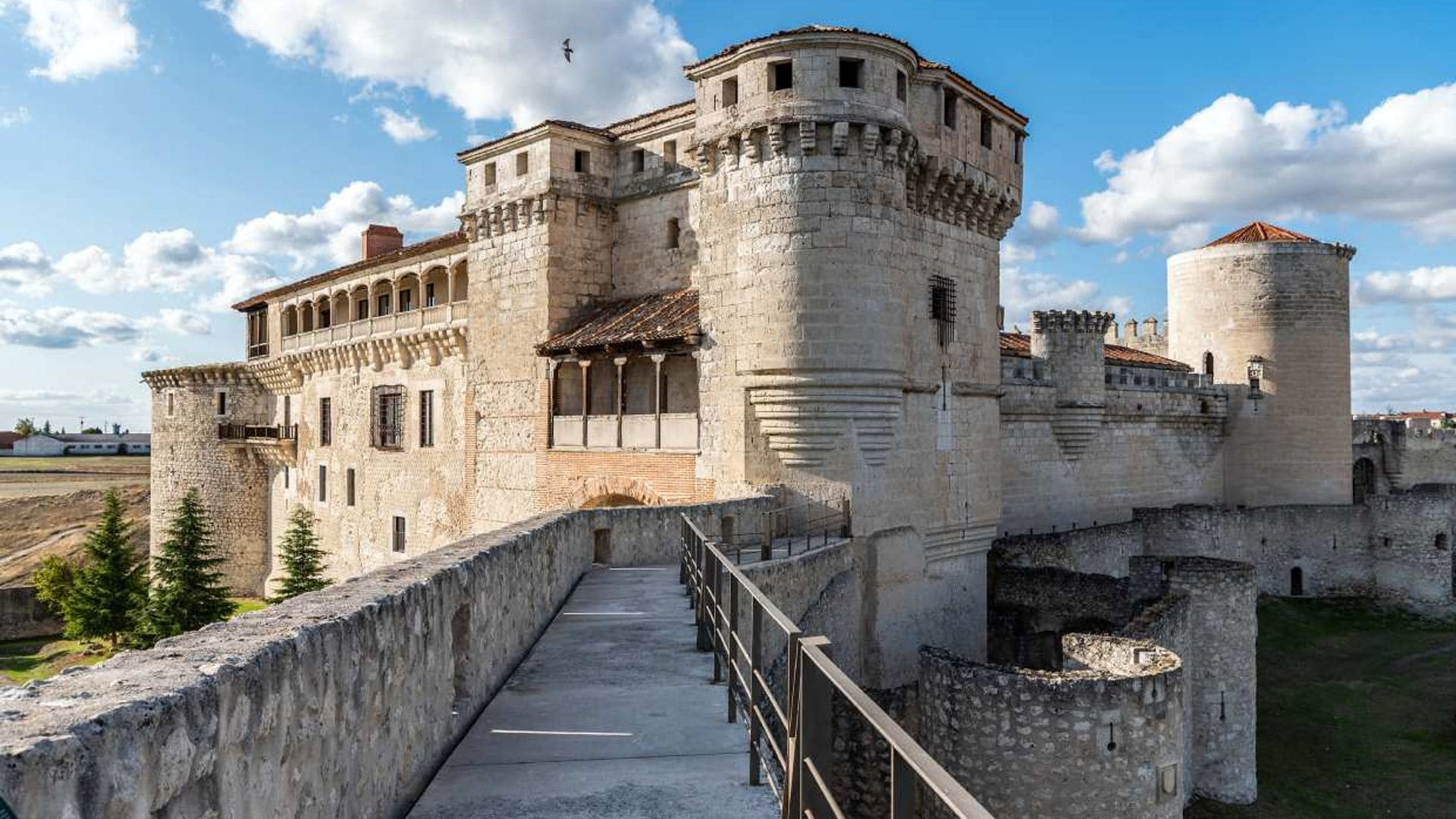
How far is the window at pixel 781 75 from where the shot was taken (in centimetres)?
1770

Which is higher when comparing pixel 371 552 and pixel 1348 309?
pixel 1348 309

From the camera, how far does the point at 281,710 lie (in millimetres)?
3488

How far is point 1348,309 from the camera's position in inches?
1395

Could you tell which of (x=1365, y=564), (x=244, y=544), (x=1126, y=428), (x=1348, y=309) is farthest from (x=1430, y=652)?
(x=244, y=544)

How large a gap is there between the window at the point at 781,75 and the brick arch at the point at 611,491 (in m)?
8.14

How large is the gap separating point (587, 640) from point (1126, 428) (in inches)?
1060

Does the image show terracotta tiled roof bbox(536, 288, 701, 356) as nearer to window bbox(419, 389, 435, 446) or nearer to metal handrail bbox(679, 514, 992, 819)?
window bbox(419, 389, 435, 446)

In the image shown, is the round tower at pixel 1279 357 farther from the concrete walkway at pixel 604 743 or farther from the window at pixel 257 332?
the window at pixel 257 332

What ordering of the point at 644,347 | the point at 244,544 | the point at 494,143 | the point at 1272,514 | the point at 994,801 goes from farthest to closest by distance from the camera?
1. the point at 244,544
2. the point at 1272,514
3. the point at 494,143
4. the point at 644,347
5. the point at 994,801

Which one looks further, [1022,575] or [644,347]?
[1022,575]

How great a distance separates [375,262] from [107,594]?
1386 cm

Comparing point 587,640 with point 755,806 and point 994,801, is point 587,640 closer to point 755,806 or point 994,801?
point 755,806

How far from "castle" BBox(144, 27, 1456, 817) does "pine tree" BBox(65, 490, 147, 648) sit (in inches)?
226

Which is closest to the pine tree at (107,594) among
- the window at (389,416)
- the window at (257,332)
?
the window at (257,332)
